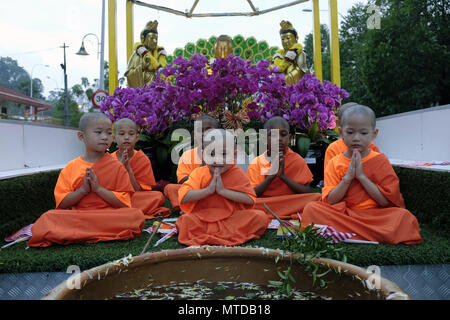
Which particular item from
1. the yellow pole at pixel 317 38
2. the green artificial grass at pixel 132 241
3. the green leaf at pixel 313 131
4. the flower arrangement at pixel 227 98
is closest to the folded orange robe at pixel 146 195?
the green artificial grass at pixel 132 241

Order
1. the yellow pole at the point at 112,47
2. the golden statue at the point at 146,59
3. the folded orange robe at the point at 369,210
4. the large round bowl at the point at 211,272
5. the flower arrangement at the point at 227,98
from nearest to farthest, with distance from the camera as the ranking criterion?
the large round bowl at the point at 211,272
the folded orange robe at the point at 369,210
the flower arrangement at the point at 227,98
the yellow pole at the point at 112,47
the golden statue at the point at 146,59

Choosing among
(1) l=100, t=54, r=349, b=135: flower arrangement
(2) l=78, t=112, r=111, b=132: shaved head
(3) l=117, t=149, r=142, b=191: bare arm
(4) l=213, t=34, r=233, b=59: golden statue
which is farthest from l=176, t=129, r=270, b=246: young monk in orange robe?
(4) l=213, t=34, r=233, b=59: golden statue

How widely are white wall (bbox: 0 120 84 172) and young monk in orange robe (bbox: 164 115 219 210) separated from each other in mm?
1558

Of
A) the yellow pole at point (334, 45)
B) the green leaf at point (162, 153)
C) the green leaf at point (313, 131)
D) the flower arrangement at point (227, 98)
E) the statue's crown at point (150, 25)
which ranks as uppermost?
the statue's crown at point (150, 25)

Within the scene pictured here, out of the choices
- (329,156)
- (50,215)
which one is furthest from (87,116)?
(329,156)

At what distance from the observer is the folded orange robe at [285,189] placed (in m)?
4.07

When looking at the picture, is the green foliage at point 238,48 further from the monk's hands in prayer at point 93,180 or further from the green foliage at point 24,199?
the monk's hands in prayer at point 93,180

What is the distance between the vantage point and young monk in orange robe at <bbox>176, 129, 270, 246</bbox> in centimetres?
305

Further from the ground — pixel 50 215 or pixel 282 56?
pixel 282 56

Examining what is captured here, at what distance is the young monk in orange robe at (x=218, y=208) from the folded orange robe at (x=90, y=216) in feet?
1.50

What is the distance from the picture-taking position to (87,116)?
11.0ft

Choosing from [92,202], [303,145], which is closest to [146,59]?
[303,145]

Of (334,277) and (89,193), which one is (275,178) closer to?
(89,193)
